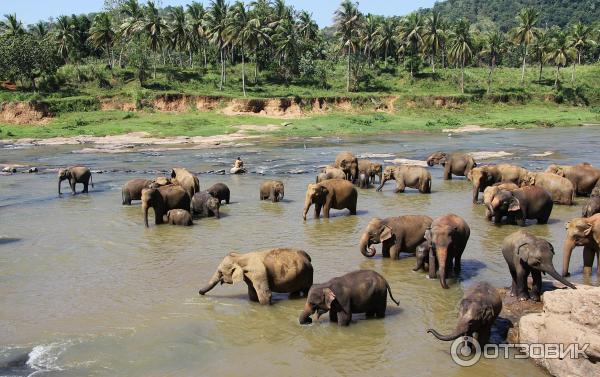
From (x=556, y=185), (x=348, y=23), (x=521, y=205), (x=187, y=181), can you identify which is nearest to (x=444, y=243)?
(x=521, y=205)

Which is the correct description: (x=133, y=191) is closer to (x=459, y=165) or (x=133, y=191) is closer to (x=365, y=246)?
(x=365, y=246)

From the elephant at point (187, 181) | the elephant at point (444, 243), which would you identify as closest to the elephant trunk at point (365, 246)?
the elephant at point (444, 243)

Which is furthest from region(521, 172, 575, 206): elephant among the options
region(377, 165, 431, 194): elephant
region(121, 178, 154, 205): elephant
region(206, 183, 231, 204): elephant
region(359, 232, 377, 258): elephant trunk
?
region(121, 178, 154, 205): elephant

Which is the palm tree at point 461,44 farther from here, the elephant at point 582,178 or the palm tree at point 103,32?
the elephant at point 582,178

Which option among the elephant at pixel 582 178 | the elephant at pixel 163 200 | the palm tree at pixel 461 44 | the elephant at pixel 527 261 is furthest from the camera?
the palm tree at pixel 461 44

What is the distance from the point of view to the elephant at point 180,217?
16594mm

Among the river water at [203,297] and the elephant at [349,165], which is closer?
the river water at [203,297]

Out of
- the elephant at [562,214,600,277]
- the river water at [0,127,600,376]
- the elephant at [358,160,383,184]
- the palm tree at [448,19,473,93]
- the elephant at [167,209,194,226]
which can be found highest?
the palm tree at [448,19,473,93]

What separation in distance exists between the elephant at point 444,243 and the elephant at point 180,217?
734cm

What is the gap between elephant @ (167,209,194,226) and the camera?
1659 cm

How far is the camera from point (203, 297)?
10.8 metres

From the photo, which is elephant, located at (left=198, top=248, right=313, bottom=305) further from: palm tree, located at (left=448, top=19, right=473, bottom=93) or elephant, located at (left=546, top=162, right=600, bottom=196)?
palm tree, located at (left=448, top=19, right=473, bottom=93)

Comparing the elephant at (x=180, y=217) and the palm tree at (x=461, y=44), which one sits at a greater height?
the palm tree at (x=461, y=44)

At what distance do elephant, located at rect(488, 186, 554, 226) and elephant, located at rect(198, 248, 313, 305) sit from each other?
263 inches
